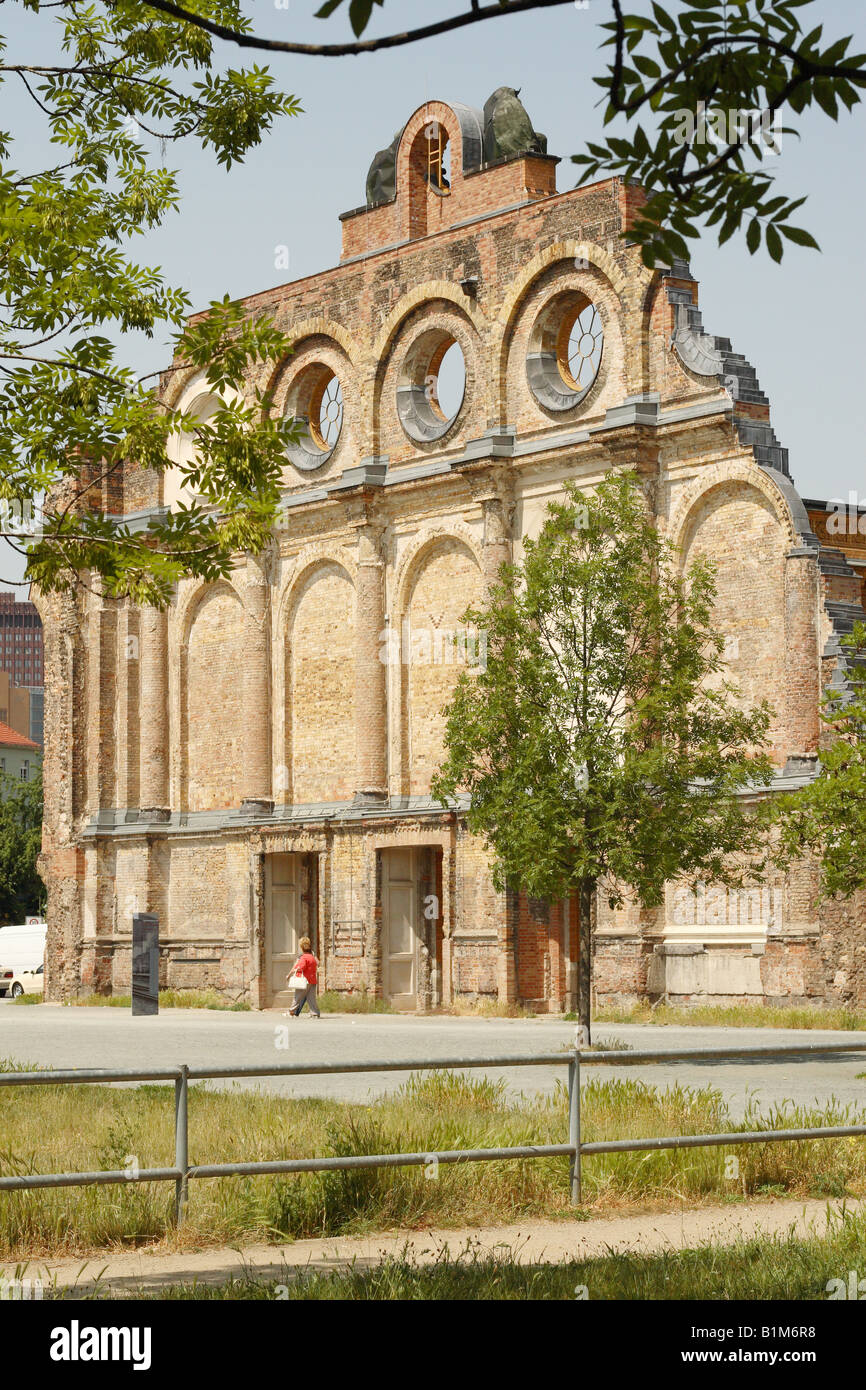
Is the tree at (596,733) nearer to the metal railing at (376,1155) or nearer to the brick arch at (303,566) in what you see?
the metal railing at (376,1155)

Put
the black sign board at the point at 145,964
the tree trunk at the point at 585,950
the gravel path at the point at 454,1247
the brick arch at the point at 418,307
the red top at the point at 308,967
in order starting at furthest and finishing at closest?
1. the black sign board at the point at 145,964
2. the brick arch at the point at 418,307
3. the red top at the point at 308,967
4. the tree trunk at the point at 585,950
5. the gravel path at the point at 454,1247

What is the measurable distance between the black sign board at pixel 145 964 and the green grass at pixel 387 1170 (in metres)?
20.0

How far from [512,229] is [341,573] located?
24.1 feet

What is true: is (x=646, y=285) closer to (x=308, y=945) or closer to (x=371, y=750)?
(x=371, y=750)

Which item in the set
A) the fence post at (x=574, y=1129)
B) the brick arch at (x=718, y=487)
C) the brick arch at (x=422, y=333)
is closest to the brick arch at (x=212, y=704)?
the brick arch at (x=422, y=333)

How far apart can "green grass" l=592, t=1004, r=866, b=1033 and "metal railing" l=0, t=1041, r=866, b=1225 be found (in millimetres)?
14233

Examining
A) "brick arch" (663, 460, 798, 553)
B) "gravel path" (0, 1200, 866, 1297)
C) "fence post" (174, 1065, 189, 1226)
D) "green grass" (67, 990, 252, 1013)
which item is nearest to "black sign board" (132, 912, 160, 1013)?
"green grass" (67, 990, 252, 1013)

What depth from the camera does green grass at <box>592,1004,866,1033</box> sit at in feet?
86.6

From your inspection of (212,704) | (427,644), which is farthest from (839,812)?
(212,704)

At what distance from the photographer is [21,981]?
189 ft

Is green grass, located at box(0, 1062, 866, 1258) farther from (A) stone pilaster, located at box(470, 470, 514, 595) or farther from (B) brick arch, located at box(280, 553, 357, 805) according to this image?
(B) brick arch, located at box(280, 553, 357, 805)

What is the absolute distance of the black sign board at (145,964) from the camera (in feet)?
116

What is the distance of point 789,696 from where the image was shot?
92.9 ft
